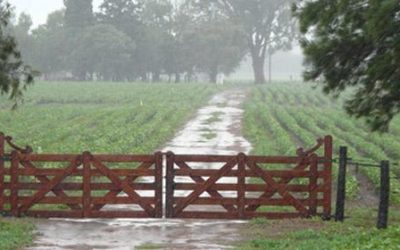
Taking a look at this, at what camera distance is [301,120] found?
145 feet

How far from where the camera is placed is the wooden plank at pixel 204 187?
47.1 ft

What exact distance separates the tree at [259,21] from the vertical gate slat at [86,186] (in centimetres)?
9857

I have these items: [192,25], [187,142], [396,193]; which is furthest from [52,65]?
[396,193]

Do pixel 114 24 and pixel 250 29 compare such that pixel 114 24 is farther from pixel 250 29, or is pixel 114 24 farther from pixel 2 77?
pixel 2 77

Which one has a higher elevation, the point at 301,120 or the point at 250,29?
the point at 250,29

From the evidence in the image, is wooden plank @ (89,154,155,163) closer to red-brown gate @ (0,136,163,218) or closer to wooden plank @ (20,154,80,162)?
red-brown gate @ (0,136,163,218)

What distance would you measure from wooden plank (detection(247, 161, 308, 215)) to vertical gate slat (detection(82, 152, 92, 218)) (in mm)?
3017

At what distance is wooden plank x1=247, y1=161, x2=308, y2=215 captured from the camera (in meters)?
14.4

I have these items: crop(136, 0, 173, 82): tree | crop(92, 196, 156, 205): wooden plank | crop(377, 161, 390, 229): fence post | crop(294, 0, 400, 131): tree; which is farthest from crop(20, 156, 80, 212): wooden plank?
crop(136, 0, 173, 82): tree

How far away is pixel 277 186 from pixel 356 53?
4.45 m

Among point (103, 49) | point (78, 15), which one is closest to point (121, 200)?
point (103, 49)

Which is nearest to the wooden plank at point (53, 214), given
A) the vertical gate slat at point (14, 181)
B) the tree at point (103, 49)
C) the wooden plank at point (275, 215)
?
the vertical gate slat at point (14, 181)

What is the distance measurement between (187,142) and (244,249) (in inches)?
831

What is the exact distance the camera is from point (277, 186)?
14516mm
